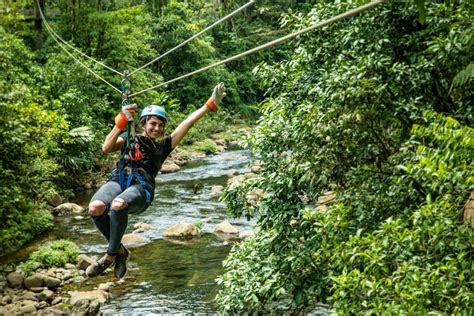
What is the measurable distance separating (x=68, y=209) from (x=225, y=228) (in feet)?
15.3

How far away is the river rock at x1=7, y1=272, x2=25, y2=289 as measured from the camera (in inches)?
401

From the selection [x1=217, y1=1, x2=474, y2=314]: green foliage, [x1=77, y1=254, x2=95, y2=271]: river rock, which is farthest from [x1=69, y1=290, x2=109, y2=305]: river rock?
[x1=217, y1=1, x2=474, y2=314]: green foliage

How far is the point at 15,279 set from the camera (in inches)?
404

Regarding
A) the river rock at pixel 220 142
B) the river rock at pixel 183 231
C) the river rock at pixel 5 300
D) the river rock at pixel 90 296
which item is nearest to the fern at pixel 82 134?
the river rock at pixel 183 231

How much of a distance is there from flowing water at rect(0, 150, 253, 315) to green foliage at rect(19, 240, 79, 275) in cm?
46

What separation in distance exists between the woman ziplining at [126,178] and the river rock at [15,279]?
5.56m

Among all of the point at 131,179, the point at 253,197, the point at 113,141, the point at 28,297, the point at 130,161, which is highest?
the point at 113,141

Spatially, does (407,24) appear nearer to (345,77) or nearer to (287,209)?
(345,77)

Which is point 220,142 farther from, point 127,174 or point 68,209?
point 127,174

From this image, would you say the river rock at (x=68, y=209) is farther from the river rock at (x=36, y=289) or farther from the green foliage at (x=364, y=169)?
the green foliage at (x=364, y=169)

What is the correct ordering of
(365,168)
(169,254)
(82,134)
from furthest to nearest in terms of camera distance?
1. (82,134)
2. (169,254)
3. (365,168)

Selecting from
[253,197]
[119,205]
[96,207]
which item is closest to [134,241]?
[253,197]

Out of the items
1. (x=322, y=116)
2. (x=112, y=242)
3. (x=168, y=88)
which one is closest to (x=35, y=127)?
(x=112, y=242)

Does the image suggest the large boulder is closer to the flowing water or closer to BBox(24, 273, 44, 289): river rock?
the flowing water
